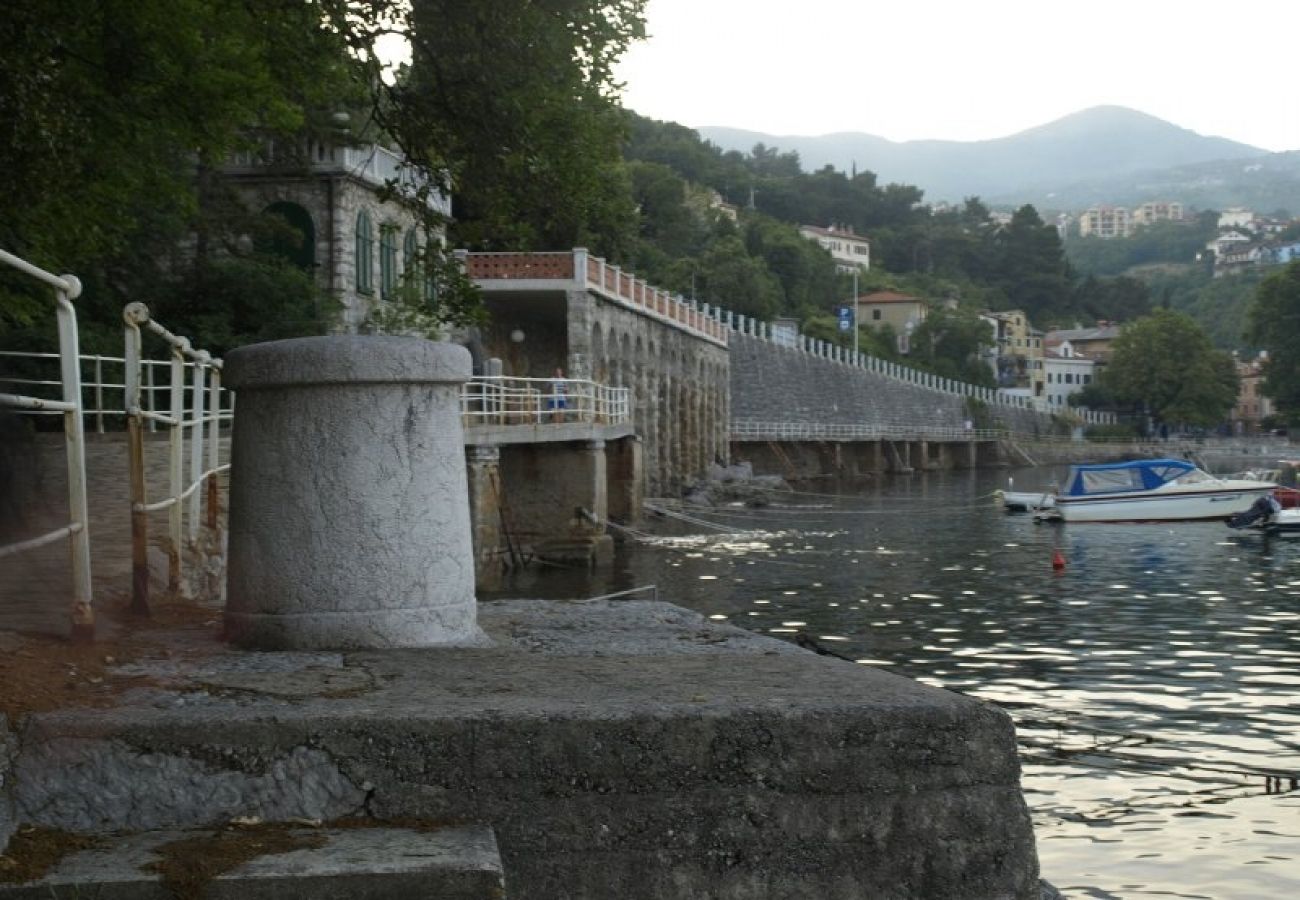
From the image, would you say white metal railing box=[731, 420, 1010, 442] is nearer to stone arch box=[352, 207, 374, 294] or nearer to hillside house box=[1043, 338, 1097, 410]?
stone arch box=[352, 207, 374, 294]

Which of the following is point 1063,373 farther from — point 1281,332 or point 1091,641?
point 1091,641

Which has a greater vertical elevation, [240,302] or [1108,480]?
[240,302]

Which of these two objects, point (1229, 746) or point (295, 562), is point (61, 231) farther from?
point (1229, 746)

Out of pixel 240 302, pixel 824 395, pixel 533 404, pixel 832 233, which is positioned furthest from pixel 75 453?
pixel 832 233

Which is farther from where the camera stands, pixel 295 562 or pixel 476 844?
pixel 295 562

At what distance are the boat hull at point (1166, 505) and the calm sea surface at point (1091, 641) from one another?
2.89 ft

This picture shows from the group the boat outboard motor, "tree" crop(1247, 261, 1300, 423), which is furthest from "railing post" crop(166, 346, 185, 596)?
"tree" crop(1247, 261, 1300, 423)

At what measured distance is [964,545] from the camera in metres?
37.7

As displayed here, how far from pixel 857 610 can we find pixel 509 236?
39.0 ft

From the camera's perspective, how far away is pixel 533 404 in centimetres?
3697

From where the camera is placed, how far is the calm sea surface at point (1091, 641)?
391 inches

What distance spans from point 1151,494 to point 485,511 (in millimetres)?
25782

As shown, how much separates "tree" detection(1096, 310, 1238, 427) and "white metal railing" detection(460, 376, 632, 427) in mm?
99440

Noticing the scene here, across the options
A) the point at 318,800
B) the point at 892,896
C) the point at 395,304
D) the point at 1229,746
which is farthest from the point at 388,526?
the point at 395,304
